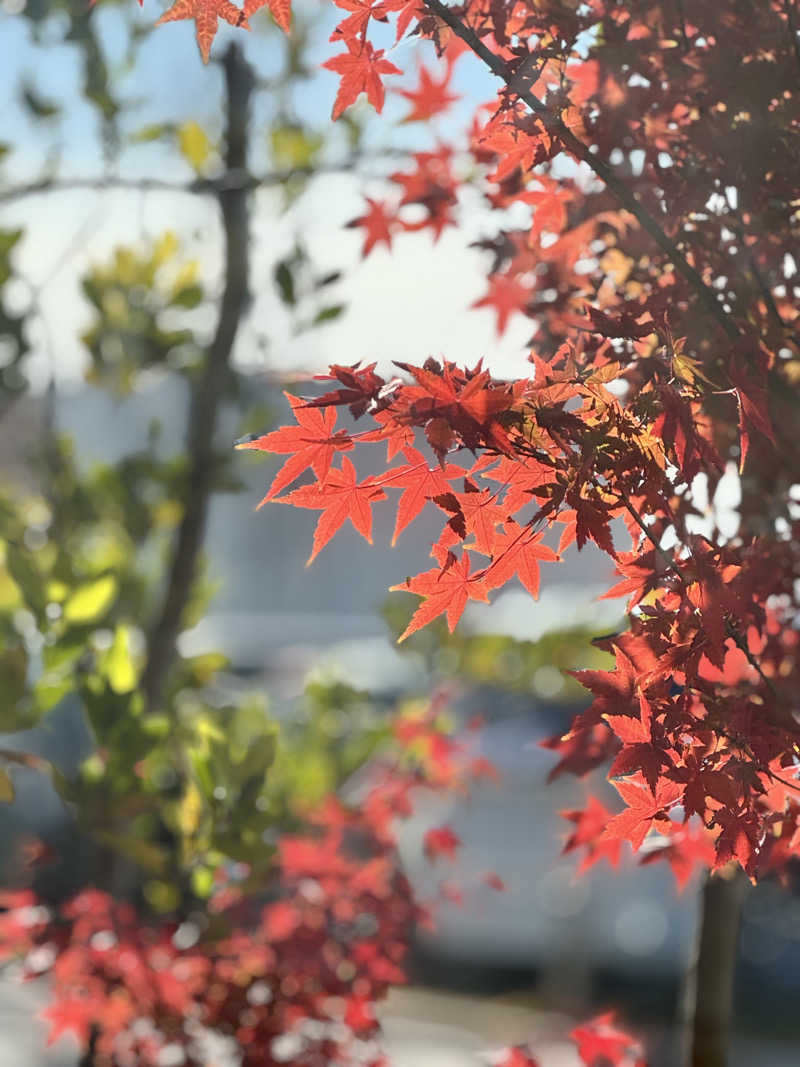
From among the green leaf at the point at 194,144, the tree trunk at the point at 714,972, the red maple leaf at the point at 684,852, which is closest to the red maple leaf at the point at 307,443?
the red maple leaf at the point at 684,852

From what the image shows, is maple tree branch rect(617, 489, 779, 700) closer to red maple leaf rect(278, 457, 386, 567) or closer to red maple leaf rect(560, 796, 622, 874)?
red maple leaf rect(278, 457, 386, 567)

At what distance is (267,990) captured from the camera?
2486 mm

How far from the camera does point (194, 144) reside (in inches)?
115

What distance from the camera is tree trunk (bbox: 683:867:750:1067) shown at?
2109 millimetres

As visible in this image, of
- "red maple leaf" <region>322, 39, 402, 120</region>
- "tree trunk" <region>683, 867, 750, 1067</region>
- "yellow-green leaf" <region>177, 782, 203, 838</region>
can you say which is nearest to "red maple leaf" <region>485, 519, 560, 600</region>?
"red maple leaf" <region>322, 39, 402, 120</region>

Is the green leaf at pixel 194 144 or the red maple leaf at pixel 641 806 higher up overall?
the green leaf at pixel 194 144

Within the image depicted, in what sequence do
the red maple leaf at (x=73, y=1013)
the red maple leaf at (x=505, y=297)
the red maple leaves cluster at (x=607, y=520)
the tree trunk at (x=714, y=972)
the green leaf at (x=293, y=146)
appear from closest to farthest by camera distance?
the red maple leaves cluster at (x=607, y=520) < the red maple leaf at (x=505, y=297) < the tree trunk at (x=714, y=972) < the red maple leaf at (x=73, y=1013) < the green leaf at (x=293, y=146)

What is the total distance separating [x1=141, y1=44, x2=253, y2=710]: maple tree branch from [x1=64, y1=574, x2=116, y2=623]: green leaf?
65 centimetres

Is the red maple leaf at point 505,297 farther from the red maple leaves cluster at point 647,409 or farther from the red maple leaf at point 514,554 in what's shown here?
the red maple leaf at point 514,554

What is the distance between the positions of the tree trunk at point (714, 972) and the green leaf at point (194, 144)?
6.82 ft

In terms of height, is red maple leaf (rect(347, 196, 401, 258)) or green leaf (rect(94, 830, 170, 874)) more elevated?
red maple leaf (rect(347, 196, 401, 258))

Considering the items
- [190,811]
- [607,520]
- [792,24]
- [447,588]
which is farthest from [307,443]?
[190,811]

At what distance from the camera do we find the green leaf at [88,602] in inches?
87.7

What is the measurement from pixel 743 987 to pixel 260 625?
1165cm
